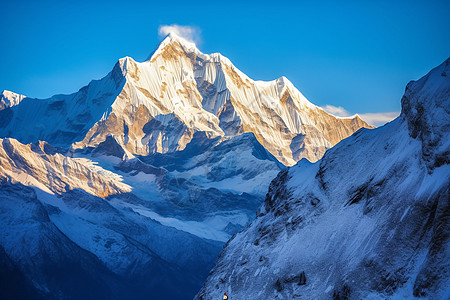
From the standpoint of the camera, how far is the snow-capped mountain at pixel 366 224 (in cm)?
5462

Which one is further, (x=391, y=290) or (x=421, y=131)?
(x=421, y=131)

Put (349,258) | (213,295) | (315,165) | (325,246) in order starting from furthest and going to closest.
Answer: (315,165) → (213,295) → (325,246) → (349,258)

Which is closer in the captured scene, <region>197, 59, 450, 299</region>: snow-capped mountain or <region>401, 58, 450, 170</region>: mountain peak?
<region>197, 59, 450, 299</region>: snow-capped mountain

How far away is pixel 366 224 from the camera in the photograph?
6506cm

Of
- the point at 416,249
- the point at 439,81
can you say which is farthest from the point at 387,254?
the point at 439,81

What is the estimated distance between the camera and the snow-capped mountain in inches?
2151

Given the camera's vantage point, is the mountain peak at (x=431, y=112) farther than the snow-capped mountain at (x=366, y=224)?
Yes

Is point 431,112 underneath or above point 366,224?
above

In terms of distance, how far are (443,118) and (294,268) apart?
74.4ft

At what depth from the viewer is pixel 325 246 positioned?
68.8m

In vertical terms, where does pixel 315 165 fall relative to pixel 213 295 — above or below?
above

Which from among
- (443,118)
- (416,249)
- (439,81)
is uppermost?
(439,81)

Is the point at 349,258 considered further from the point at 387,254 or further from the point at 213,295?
the point at 213,295

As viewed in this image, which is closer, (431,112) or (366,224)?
(431,112)
